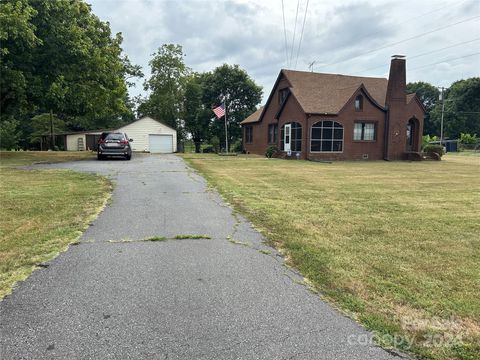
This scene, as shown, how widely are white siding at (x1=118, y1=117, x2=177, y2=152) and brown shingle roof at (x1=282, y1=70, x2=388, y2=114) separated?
1484cm

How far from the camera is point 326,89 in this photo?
28.3 meters

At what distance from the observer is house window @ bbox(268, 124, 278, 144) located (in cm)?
2978

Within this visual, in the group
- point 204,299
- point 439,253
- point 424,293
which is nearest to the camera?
point 204,299

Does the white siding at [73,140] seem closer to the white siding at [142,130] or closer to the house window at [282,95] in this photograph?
the white siding at [142,130]

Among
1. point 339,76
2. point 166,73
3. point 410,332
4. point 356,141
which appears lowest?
point 410,332

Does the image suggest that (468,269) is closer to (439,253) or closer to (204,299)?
(439,253)

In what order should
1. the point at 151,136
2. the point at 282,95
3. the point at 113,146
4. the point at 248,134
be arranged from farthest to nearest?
1. the point at 151,136
2. the point at 248,134
3. the point at 282,95
4. the point at 113,146

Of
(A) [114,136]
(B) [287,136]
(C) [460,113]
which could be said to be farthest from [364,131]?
(C) [460,113]

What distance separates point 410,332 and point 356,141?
81.3 feet

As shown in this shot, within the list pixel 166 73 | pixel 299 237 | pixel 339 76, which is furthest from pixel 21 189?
pixel 166 73

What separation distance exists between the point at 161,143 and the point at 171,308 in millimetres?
35487

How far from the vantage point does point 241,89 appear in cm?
4247

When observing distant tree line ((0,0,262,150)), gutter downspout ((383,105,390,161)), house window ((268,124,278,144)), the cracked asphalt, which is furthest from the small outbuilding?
the cracked asphalt

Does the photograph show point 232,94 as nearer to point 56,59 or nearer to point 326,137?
point 326,137
